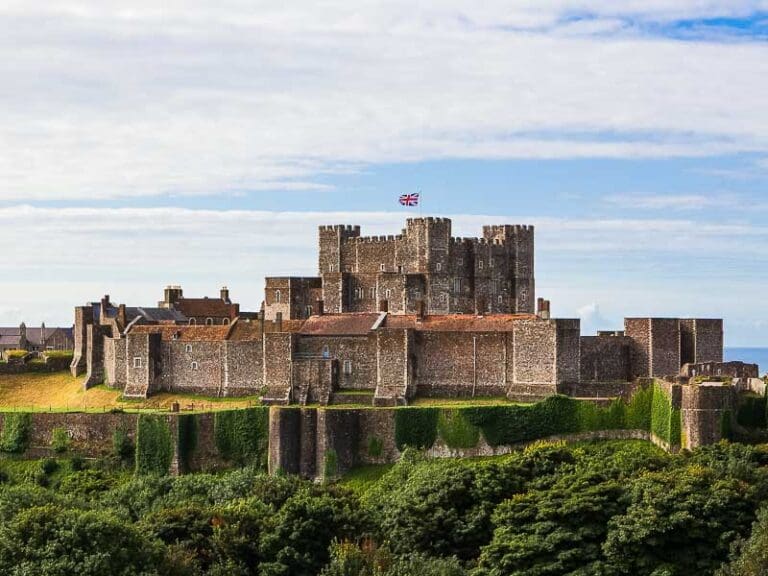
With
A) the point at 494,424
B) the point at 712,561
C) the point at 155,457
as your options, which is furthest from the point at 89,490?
the point at 712,561

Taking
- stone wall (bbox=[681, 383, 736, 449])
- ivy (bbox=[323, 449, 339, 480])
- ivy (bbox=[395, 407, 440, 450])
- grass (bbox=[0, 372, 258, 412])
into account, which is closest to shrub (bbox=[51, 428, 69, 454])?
grass (bbox=[0, 372, 258, 412])

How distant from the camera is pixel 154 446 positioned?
75.0 m

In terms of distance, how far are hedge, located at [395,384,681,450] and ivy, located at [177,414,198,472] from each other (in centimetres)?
1007

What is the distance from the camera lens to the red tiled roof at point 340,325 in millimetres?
80562

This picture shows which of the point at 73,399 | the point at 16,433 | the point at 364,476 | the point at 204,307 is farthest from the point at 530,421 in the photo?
the point at 204,307

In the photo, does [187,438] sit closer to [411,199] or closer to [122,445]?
[122,445]

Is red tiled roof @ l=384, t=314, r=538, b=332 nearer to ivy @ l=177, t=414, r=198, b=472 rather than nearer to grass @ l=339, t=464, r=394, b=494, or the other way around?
grass @ l=339, t=464, r=394, b=494

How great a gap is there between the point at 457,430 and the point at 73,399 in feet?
83.4

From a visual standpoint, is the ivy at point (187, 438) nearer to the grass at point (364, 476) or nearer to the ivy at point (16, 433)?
the grass at point (364, 476)

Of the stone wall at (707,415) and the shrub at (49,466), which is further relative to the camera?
the shrub at (49,466)

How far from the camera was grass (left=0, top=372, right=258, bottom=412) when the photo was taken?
8106 cm

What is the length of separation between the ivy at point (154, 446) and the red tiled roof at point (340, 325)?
9.70m

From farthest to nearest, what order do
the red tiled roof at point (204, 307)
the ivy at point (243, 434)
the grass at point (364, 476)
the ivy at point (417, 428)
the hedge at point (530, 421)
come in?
the red tiled roof at point (204, 307) < the ivy at point (243, 434) < the ivy at point (417, 428) < the hedge at point (530, 421) < the grass at point (364, 476)

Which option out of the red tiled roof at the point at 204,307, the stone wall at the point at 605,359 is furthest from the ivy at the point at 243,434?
the red tiled roof at the point at 204,307
